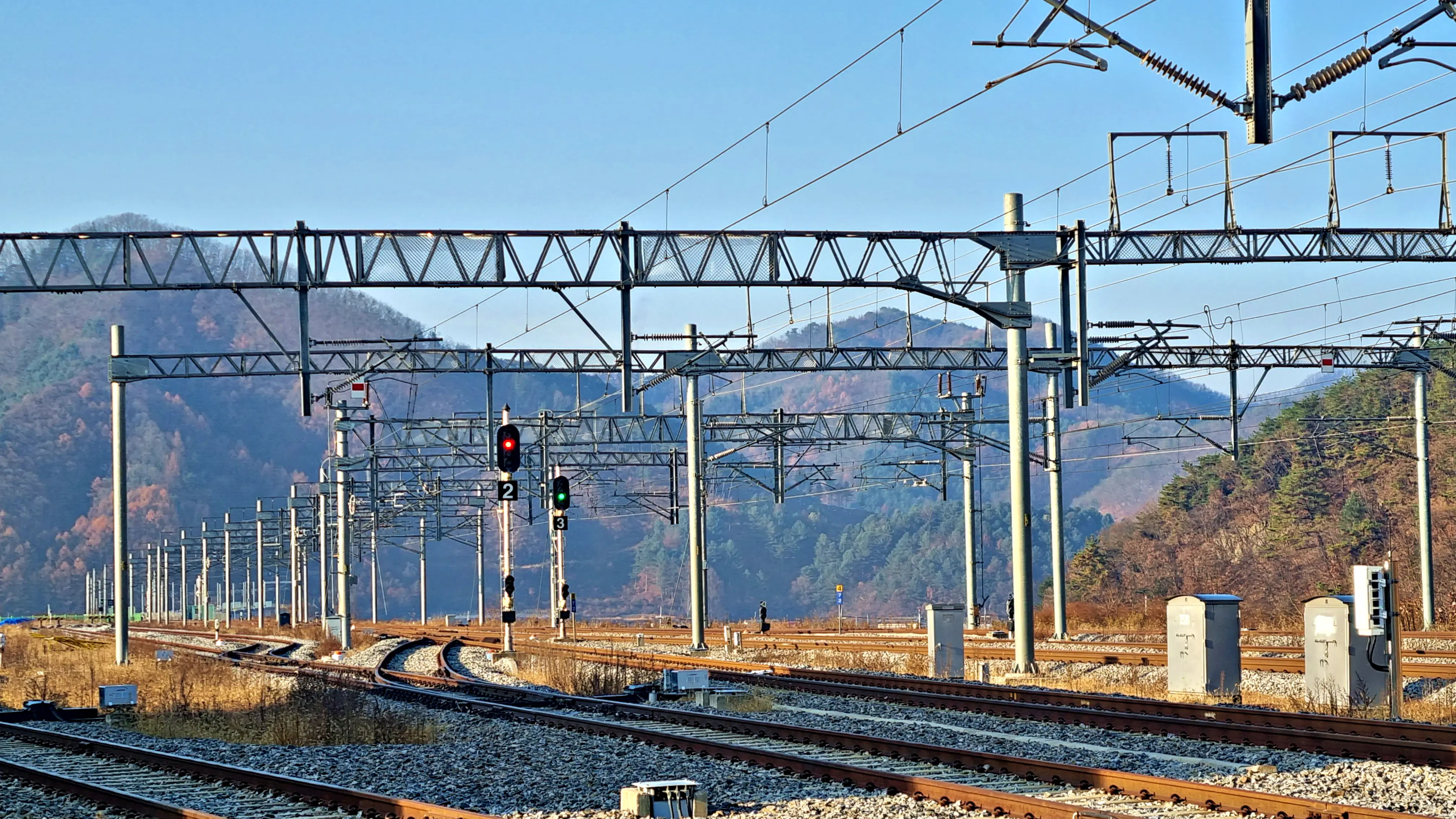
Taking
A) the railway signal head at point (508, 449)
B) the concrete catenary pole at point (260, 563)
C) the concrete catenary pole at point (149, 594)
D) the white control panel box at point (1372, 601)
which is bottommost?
the concrete catenary pole at point (149, 594)

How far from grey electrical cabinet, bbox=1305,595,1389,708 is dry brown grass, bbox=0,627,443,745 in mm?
11883

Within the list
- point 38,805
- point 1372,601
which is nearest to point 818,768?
point 38,805

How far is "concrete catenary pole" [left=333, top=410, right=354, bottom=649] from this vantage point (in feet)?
170

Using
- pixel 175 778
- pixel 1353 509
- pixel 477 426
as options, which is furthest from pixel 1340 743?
pixel 1353 509

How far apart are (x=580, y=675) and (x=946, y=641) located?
6971 millimetres

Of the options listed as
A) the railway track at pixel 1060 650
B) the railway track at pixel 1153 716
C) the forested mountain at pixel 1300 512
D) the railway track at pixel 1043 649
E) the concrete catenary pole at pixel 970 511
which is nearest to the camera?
the railway track at pixel 1153 716

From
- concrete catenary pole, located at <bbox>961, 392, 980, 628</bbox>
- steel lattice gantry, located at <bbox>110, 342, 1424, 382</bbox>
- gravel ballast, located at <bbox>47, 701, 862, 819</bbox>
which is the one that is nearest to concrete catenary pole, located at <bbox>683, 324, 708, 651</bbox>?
steel lattice gantry, located at <bbox>110, 342, 1424, 382</bbox>

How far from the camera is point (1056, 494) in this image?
43.1 m

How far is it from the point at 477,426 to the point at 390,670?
1853cm

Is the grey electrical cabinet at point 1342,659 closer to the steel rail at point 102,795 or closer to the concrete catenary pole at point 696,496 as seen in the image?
the steel rail at point 102,795

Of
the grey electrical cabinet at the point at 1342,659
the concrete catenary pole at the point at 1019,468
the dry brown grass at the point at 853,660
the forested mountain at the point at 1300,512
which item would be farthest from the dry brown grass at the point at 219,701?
the forested mountain at the point at 1300,512

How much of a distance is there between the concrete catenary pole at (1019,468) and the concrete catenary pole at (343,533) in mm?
26452

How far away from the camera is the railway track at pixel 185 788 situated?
14836mm

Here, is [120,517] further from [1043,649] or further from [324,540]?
[1043,649]
